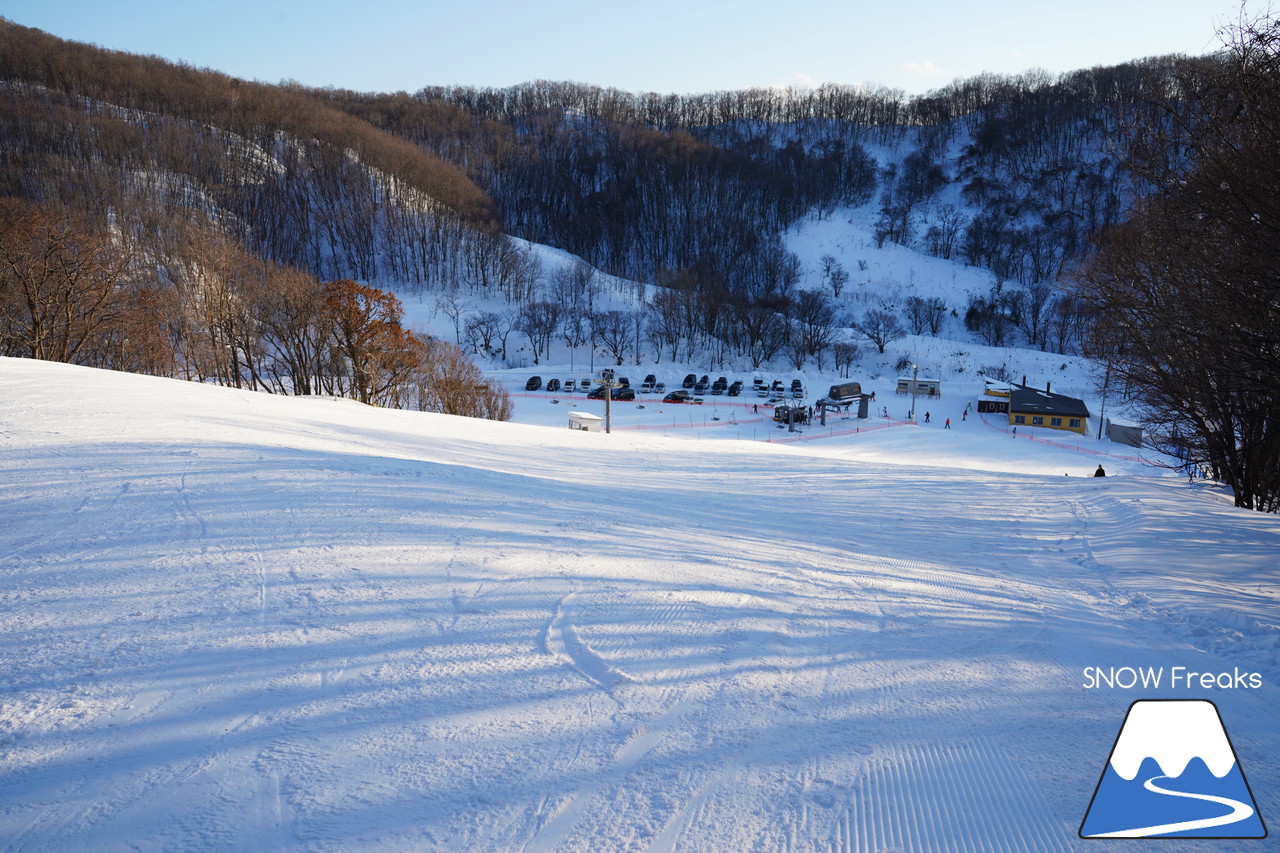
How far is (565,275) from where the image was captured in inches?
2931

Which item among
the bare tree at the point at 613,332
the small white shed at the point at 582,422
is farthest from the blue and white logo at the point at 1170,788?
the bare tree at the point at 613,332

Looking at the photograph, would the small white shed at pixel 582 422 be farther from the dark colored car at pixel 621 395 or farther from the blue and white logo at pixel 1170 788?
the blue and white logo at pixel 1170 788

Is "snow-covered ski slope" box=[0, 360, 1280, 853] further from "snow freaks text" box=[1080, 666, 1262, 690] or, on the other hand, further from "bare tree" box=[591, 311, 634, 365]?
"bare tree" box=[591, 311, 634, 365]

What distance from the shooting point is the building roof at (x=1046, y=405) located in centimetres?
3919

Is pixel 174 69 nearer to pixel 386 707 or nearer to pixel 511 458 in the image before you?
pixel 511 458

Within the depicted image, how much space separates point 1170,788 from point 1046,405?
43.3 meters

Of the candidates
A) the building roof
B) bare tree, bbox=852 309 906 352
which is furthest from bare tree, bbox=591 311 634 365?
the building roof

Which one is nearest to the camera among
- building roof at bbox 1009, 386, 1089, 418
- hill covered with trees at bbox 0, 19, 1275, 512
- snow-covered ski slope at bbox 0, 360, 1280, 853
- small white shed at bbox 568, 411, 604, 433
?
snow-covered ski slope at bbox 0, 360, 1280, 853

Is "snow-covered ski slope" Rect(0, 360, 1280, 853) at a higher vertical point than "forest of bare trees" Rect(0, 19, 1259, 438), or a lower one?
lower

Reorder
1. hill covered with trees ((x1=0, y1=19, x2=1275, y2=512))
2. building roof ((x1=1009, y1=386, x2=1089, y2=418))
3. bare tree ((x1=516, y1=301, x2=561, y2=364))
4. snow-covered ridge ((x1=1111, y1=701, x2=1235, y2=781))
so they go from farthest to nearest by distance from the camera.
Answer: bare tree ((x1=516, y1=301, x2=561, y2=364)) → building roof ((x1=1009, y1=386, x2=1089, y2=418)) → hill covered with trees ((x1=0, y1=19, x2=1275, y2=512)) → snow-covered ridge ((x1=1111, y1=701, x2=1235, y2=781))

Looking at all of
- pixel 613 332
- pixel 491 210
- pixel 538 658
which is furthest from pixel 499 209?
pixel 538 658

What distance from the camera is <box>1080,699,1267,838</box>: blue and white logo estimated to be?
3.27 meters

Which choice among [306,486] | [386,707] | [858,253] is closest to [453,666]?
[386,707]

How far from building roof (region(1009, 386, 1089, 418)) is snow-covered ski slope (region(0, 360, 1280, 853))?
34292mm
